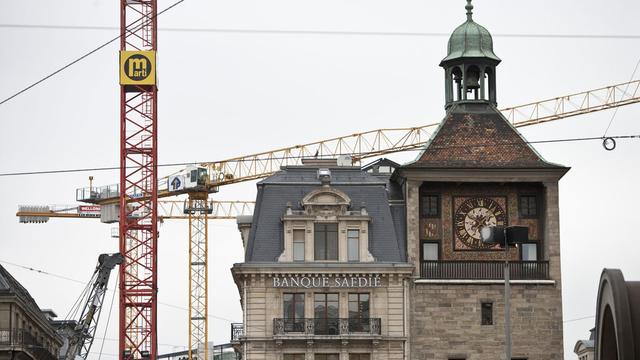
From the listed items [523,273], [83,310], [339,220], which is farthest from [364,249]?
[83,310]

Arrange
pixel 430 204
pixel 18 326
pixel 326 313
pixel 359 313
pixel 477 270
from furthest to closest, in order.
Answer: pixel 18 326, pixel 430 204, pixel 477 270, pixel 359 313, pixel 326 313

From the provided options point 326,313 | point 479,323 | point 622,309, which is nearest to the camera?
point 622,309

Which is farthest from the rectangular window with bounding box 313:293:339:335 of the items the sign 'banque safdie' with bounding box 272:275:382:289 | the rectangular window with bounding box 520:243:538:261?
the rectangular window with bounding box 520:243:538:261

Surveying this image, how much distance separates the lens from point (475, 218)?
398 feet

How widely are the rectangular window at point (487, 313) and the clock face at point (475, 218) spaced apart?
3551mm

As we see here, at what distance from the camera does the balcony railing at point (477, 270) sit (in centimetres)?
11981

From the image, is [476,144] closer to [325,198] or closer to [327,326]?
[325,198]

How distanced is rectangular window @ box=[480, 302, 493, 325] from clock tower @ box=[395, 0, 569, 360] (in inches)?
2.3

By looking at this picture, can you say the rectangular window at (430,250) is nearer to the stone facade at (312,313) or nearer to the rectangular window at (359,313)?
the stone facade at (312,313)

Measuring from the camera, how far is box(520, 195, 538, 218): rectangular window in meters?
122

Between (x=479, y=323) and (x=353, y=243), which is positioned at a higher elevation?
(x=353, y=243)

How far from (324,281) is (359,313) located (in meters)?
2.68

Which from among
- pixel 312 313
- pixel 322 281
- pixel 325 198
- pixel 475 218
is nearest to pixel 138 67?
pixel 325 198

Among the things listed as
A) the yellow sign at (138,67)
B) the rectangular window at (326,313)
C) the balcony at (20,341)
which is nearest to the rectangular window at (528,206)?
the rectangular window at (326,313)
